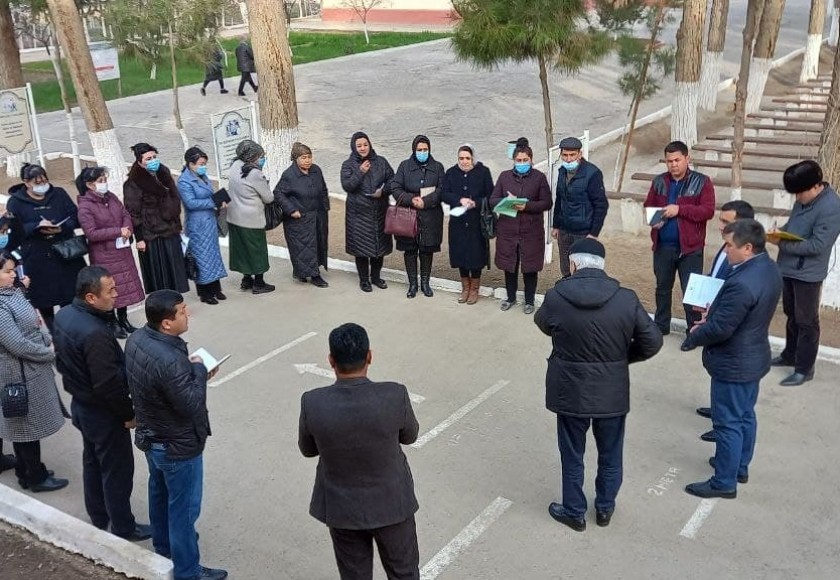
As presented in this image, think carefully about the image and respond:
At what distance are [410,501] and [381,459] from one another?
0.27 m

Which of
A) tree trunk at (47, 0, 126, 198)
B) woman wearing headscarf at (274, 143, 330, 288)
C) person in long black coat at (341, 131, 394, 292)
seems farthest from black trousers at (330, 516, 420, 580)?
tree trunk at (47, 0, 126, 198)

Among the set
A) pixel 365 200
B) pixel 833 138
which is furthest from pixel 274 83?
pixel 833 138

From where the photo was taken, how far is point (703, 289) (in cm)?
548

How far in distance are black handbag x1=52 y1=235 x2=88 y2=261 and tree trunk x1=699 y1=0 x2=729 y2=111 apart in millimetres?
13815

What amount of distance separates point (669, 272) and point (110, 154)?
9062 mm

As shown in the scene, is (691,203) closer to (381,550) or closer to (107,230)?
(381,550)

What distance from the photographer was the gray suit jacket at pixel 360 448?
3.45 meters

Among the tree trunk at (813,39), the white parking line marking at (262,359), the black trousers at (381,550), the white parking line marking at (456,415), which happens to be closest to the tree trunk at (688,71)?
the tree trunk at (813,39)

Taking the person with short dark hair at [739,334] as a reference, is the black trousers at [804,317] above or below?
below

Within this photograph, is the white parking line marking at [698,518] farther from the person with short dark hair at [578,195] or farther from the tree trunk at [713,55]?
the tree trunk at [713,55]

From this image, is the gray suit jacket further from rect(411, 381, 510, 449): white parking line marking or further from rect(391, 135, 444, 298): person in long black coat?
rect(391, 135, 444, 298): person in long black coat

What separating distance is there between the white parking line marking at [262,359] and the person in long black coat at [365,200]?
1.25 metres

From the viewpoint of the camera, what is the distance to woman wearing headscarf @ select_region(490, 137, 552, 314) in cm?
789

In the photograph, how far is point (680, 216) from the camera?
7.08 m
